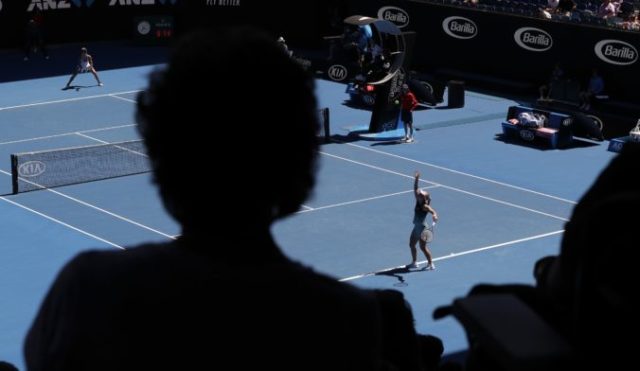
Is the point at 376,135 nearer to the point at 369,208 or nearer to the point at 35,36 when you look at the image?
the point at 369,208

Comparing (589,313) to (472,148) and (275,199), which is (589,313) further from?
(472,148)

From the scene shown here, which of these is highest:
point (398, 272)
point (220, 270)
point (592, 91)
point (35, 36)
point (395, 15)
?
point (220, 270)

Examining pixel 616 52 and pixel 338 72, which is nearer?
pixel 616 52

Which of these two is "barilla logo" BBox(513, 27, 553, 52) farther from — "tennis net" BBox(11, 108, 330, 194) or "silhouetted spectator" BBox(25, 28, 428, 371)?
"silhouetted spectator" BBox(25, 28, 428, 371)

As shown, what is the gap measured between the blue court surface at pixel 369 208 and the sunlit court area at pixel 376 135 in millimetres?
63

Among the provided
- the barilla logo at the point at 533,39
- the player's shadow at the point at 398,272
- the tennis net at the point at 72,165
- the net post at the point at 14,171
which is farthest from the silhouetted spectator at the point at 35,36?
the player's shadow at the point at 398,272

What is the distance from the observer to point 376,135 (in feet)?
101

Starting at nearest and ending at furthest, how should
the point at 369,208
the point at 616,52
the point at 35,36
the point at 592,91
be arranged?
the point at 369,208 → the point at 592,91 → the point at 616,52 → the point at 35,36

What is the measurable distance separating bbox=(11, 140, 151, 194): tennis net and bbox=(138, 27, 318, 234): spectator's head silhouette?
72.6 ft

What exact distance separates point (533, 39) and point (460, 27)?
293 cm

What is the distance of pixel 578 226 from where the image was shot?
222 cm

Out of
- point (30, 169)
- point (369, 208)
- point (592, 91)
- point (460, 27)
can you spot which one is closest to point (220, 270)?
point (369, 208)

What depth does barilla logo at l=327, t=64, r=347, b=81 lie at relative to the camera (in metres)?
38.3

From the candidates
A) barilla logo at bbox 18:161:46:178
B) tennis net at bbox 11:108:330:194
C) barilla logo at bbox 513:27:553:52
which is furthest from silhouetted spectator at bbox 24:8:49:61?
barilla logo at bbox 513:27:553:52
